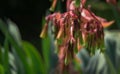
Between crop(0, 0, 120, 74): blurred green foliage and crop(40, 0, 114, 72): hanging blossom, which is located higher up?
crop(40, 0, 114, 72): hanging blossom

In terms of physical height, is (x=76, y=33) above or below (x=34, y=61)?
above

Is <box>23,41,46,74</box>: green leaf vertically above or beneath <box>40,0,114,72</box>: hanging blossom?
beneath

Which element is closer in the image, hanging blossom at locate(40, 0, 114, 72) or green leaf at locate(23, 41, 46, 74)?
hanging blossom at locate(40, 0, 114, 72)

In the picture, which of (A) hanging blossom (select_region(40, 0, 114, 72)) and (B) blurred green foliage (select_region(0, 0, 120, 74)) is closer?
(A) hanging blossom (select_region(40, 0, 114, 72))

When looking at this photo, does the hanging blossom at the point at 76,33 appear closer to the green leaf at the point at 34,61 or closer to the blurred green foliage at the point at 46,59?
the blurred green foliage at the point at 46,59

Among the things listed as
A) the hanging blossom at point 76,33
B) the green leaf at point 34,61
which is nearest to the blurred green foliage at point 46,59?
the green leaf at point 34,61

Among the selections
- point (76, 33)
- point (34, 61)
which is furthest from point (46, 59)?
point (76, 33)

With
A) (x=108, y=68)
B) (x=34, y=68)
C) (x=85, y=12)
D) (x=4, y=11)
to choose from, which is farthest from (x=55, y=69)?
(x=4, y=11)

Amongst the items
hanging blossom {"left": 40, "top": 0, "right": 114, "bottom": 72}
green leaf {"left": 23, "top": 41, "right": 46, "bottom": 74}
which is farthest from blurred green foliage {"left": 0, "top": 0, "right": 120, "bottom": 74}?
hanging blossom {"left": 40, "top": 0, "right": 114, "bottom": 72}

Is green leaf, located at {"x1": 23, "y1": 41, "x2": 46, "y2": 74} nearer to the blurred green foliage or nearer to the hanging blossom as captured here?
the blurred green foliage

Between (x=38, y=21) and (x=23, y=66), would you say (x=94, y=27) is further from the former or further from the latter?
(x=38, y=21)

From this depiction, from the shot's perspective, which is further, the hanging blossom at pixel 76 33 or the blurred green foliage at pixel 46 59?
the blurred green foliage at pixel 46 59

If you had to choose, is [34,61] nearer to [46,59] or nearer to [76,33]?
[46,59]
